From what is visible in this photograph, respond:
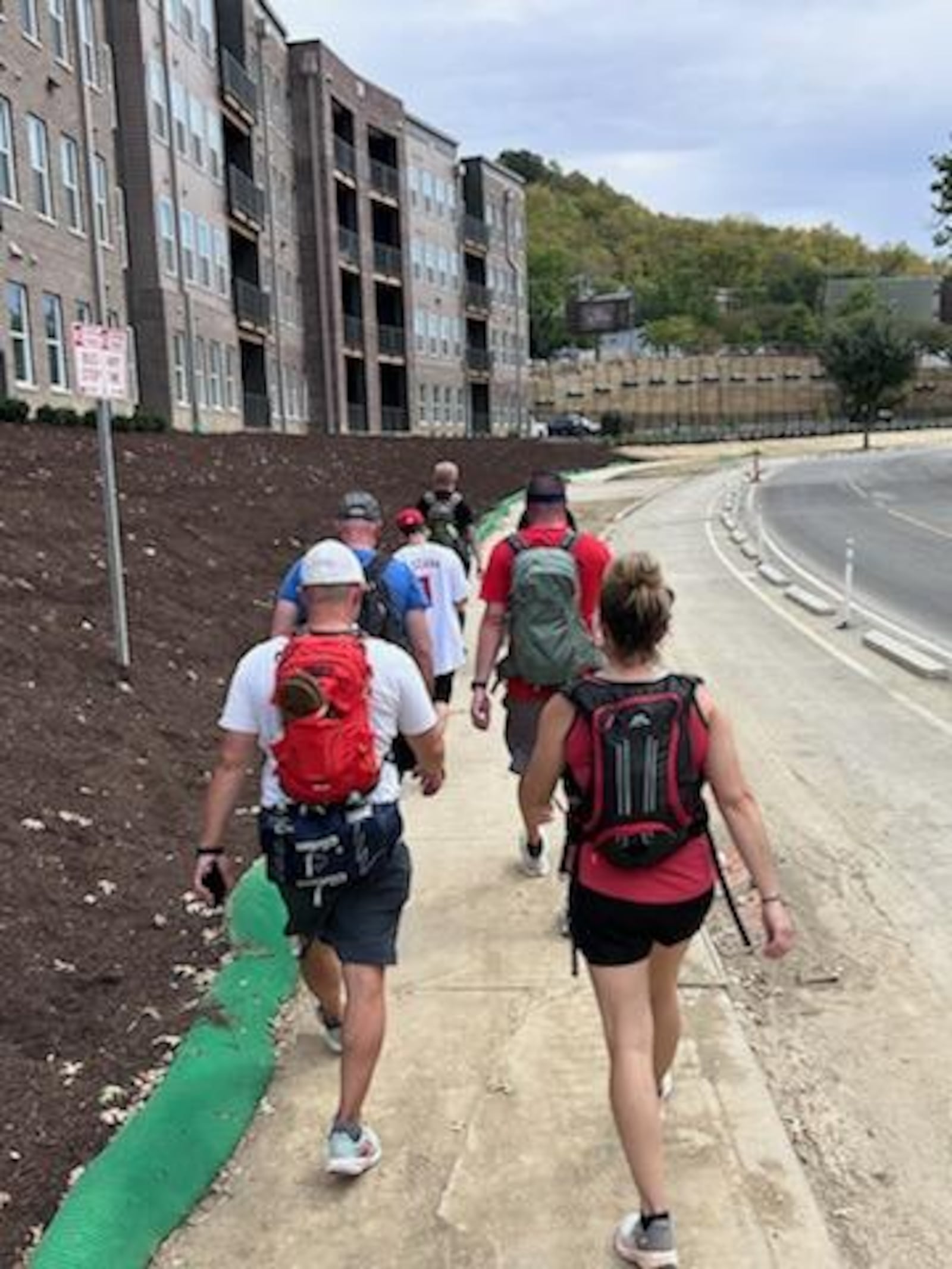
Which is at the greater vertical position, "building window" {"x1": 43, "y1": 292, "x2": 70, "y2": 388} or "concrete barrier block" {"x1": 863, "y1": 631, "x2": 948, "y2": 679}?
"building window" {"x1": 43, "y1": 292, "x2": 70, "y2": 388}

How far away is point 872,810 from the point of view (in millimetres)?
7730

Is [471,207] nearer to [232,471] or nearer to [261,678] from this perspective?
[232,471]

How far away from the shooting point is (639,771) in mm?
3201

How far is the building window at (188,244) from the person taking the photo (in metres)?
35.8

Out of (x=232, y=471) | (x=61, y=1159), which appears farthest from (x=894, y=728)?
(x=232, y=471)

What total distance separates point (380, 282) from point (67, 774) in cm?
5621

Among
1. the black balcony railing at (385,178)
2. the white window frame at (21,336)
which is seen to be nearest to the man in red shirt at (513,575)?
the white window frame at (21,336)

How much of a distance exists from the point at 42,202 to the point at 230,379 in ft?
44.8

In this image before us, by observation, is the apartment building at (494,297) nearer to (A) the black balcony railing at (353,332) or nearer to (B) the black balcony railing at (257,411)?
(A) the black balcony railing at (353,332)

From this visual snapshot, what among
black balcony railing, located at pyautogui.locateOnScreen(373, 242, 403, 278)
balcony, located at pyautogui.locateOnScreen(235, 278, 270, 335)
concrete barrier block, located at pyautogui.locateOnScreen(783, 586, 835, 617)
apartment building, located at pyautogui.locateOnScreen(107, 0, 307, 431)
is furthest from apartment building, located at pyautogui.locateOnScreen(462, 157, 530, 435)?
concrete barrier block, located at pyautogui.locateOnScreen(783, 586, 835, 617)

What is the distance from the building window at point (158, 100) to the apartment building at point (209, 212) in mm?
35

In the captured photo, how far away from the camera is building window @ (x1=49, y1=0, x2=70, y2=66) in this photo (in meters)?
26.9

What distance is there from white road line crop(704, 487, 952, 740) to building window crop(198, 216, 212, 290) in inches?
798

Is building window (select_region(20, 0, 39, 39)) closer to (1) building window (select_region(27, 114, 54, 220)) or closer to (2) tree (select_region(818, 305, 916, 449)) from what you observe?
(1) building window (select_region(27, 114, 54, 220))
